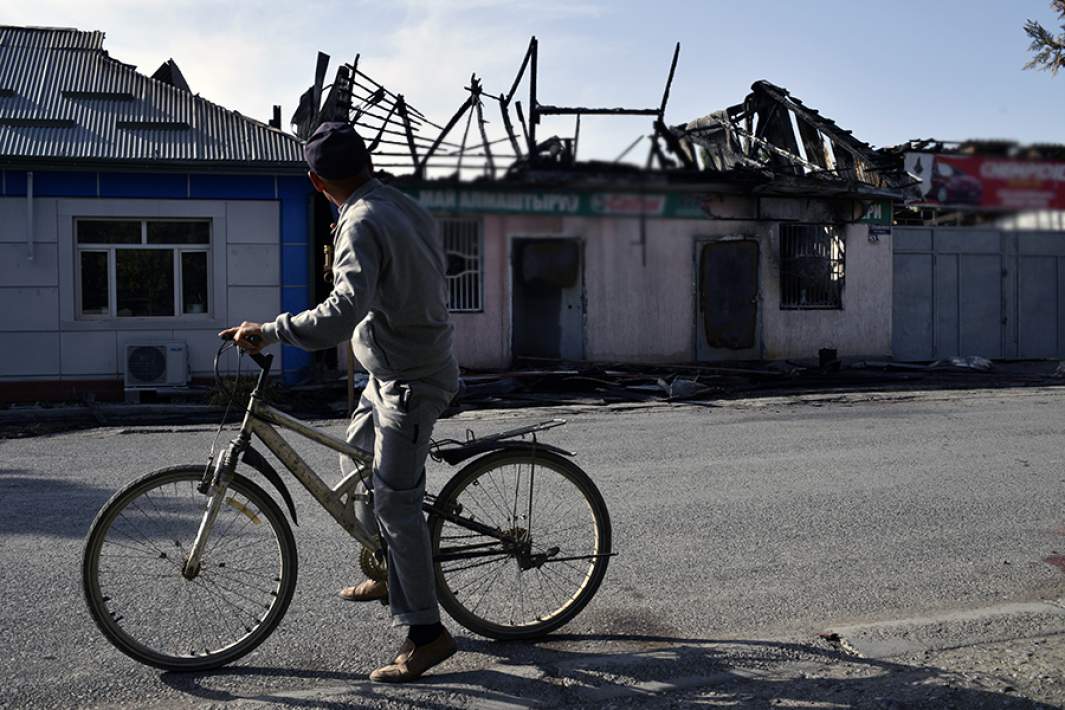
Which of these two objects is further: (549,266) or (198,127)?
(198,127)

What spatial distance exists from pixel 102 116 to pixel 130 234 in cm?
191

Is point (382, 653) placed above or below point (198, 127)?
below

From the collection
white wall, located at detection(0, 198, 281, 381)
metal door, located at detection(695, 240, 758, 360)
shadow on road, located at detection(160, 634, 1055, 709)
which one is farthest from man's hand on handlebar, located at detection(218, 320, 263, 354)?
white wall, located at detection(0, 198, 281, 381)

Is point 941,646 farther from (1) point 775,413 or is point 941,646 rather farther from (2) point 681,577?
(1) point 775,413

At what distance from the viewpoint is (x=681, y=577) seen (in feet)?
16.6

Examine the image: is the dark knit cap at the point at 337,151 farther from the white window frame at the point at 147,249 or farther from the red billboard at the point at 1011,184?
the white window frame at the point at 147,249

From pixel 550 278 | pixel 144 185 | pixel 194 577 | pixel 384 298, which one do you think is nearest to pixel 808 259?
pixel 550 278

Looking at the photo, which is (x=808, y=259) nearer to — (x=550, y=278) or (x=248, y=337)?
(x=550, y=278)

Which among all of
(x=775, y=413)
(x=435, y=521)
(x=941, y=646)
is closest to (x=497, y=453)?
(x=435, y=521)

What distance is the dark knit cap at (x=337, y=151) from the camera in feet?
11.7

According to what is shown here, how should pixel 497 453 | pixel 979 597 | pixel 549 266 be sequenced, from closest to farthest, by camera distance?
pixel 549 266 < pixel 497 453 < pixel 979 597

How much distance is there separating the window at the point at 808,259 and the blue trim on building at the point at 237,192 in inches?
520

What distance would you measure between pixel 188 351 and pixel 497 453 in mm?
12374

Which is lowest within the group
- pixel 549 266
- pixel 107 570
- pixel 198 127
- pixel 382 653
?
pixel 382 653
